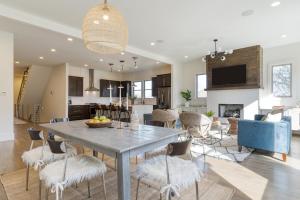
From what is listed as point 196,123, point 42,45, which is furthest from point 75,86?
point 196,123

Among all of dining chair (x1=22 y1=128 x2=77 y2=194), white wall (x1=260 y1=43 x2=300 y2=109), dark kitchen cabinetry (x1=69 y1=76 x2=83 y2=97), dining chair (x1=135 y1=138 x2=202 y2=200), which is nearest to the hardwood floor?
dining chair (x1=22 y1=128 x2=77 y2=194)

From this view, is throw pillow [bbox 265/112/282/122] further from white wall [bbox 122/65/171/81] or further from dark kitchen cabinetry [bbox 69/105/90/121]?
dark kitchen cabinetry [bbox 69/105/90/121]

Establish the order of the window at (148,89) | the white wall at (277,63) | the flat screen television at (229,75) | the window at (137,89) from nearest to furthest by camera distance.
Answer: the white wall at (277,63), the flat screen television at (229,75), the window at (148,89), the window at (137,89)

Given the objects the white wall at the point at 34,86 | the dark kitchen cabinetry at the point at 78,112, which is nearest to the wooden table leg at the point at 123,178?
the dark kitchen cabinetry at the point at 78,112

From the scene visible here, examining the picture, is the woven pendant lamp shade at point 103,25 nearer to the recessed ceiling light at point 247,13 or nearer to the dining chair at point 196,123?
the dining chair at point 196,123

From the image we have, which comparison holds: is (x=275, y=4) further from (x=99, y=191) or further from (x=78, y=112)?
(x=78, y=112)

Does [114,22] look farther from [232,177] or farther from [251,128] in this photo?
[251,128]

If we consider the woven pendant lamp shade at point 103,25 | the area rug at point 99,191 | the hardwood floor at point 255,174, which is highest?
the woven pendant lamp shade at point 103,25

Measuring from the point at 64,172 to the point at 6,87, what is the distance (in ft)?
14.1

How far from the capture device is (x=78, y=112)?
28.5 ft

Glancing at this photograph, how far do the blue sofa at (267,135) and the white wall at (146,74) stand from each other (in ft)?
19.3

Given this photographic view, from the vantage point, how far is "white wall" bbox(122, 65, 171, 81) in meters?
9.13

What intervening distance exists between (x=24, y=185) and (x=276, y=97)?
285 inches

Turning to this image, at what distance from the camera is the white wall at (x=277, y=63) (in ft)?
18.4
